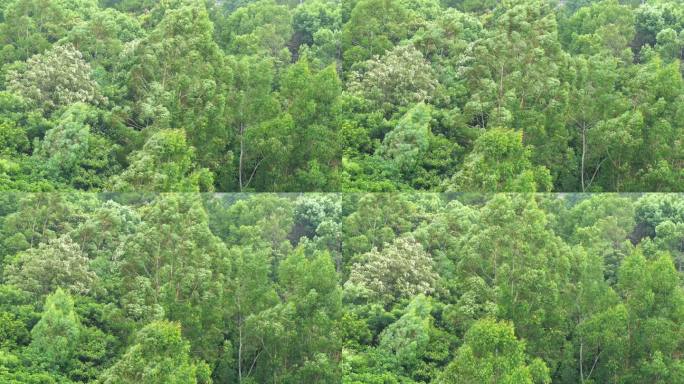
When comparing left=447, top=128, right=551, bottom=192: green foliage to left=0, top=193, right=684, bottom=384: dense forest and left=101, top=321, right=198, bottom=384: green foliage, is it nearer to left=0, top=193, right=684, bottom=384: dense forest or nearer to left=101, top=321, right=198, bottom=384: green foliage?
left=0, top=193, right=684, bottom=384: dense forest

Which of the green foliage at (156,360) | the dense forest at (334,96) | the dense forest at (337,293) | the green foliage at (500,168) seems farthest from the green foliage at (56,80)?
the green foliage at (500,168)

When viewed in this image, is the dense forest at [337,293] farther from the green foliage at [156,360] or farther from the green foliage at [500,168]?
the green foliage at [500,168]

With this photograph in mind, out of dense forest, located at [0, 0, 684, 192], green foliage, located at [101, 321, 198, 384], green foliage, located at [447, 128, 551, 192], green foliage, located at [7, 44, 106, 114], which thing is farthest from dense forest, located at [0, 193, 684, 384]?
green foliage, located at [7, 44, 106, 114]

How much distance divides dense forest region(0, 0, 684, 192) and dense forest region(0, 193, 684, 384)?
143cm

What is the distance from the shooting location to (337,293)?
16.3 m

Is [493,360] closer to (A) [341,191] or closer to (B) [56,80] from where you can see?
(A) [341,191]

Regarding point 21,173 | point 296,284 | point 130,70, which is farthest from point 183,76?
point 296,284

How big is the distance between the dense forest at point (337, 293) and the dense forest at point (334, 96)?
4.68 ft

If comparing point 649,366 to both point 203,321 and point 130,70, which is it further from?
point 130,70

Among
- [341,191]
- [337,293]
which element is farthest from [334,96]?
[337,293]

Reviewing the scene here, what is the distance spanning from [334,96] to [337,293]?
10.2 ft

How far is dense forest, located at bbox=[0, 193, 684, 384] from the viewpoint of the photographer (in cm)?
1598

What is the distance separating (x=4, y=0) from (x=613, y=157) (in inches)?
329

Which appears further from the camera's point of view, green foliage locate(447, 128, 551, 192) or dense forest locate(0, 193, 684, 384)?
green foliage locate(447, 128, 551, 192)
